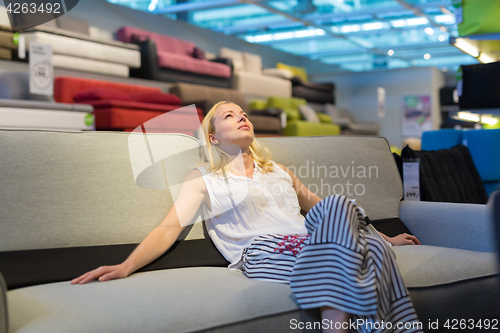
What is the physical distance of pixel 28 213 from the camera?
1.43 meters

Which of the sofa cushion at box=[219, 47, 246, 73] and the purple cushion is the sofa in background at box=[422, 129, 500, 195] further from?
the sofa cushion at box=[219, 47, 246, 73]

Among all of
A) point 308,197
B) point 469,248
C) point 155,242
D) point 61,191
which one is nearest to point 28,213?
point 61,191

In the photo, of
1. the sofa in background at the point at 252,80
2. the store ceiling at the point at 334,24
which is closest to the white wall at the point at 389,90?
the store ceiling at the point at 334,24

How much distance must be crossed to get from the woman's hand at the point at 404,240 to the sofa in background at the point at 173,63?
4.47m

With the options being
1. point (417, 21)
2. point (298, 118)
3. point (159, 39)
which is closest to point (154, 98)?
point (159, 39)

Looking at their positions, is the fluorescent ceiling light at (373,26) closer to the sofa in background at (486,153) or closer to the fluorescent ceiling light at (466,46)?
Answer: the fluorescent ceiling light at (466,46)

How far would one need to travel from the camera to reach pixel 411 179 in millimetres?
2225

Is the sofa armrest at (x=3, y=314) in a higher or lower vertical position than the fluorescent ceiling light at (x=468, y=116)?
lower

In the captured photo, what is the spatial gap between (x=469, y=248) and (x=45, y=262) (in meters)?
1.56

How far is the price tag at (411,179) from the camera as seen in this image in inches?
86.8

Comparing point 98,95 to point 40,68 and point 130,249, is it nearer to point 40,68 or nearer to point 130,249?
point 40,68

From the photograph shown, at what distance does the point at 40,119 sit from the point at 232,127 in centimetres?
237

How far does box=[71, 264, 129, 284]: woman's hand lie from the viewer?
1.34 metres

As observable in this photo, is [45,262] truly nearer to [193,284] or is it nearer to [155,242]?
[155,242]
